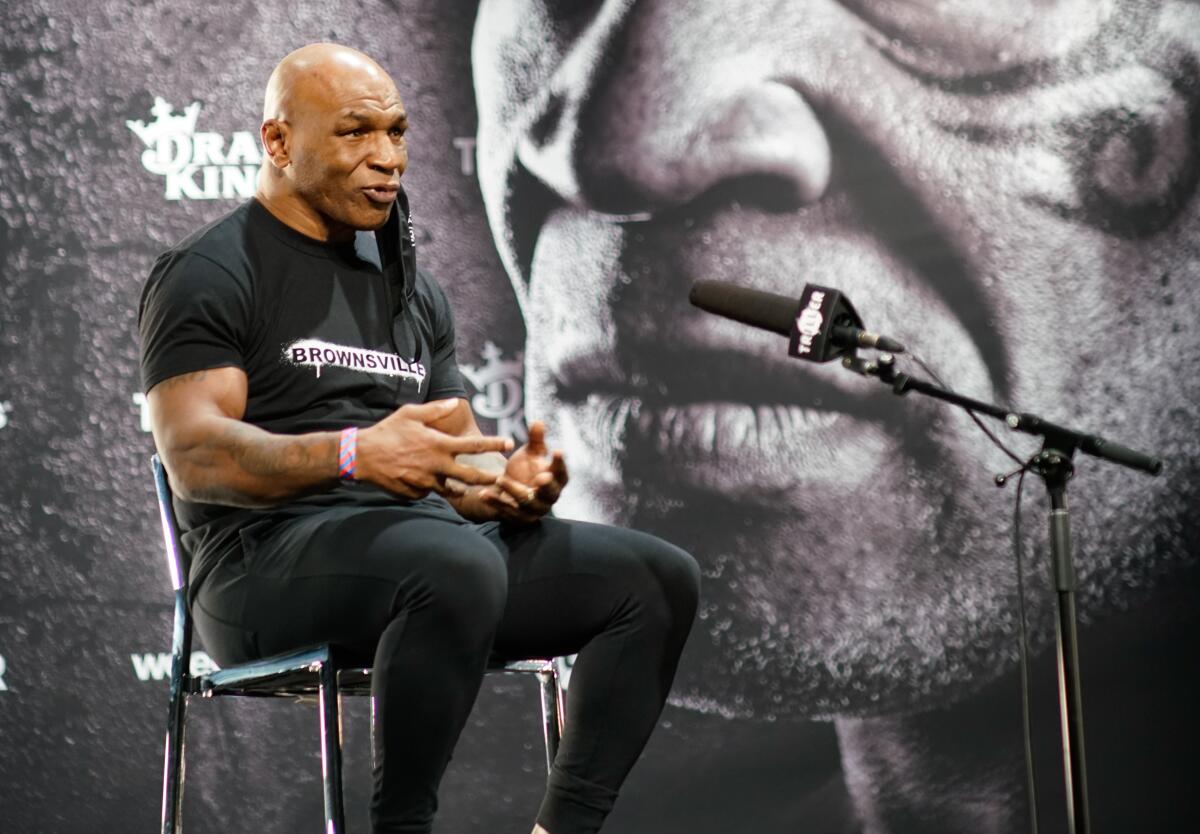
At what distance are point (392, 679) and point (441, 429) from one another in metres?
0.29

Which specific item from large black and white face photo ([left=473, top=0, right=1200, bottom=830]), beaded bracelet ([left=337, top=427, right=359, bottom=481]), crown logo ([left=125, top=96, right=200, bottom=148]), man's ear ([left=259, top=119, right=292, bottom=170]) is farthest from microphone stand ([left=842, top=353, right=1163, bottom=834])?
crown logo ([left=125, top=96, right=200, bottom=148])

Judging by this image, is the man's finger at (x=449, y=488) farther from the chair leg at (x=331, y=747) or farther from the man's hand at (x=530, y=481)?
the chair leg at (x=331, y=747)

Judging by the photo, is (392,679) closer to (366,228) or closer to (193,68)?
(366,228)

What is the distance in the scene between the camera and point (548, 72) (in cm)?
285

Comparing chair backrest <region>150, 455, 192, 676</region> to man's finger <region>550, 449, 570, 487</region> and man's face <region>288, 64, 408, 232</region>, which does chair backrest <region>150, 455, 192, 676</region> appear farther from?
man's finger <region>550, 449, 570, 487</region>

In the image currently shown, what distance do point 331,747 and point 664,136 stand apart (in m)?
1.72

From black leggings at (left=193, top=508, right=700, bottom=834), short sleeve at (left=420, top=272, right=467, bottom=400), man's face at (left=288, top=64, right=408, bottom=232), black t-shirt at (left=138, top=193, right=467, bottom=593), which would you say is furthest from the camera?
short sleeve at (left=420, top=272, right=467, bottom=400)

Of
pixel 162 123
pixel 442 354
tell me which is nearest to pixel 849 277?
pixel 442 354

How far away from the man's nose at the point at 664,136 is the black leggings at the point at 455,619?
1.32 meters

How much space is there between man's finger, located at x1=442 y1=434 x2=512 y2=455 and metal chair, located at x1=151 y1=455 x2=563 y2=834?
0.29m

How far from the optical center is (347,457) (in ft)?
4.77

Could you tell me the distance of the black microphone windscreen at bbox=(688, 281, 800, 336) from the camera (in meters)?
1.53

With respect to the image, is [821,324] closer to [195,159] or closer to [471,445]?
[471,445]

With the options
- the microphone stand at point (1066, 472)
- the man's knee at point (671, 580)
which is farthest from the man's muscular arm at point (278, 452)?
the microphone stand at point (1066, 472)
